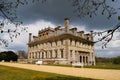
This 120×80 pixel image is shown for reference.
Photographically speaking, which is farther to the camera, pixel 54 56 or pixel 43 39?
pixel 43 39

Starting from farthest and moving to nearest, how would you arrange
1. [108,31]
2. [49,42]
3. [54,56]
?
1. [49,42]
2. [54,56]
3. [108,31]

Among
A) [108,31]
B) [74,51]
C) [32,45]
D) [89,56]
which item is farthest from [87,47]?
[108,31]

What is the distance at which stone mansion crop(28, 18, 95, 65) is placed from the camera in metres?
Result: 48.2

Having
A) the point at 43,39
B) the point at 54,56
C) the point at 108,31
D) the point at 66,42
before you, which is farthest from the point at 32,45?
the point at 108,31

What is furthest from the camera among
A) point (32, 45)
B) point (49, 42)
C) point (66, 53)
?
point (32, 45)

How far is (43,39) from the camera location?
57750mm

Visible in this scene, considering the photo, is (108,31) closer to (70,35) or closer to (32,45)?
(70,35)

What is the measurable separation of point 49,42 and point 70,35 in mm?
8406

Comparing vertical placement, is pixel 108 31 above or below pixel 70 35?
below

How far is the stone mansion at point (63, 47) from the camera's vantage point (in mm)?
48156

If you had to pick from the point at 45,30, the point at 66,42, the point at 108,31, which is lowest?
the point at 108,31

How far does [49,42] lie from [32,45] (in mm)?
12220

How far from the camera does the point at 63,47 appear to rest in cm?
4916

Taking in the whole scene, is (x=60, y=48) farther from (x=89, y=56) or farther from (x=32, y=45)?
(x=32, y=45)
